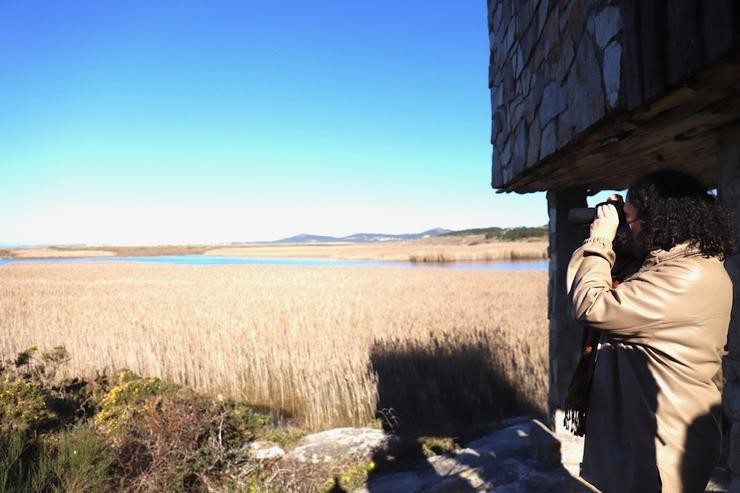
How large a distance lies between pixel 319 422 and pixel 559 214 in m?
3.81

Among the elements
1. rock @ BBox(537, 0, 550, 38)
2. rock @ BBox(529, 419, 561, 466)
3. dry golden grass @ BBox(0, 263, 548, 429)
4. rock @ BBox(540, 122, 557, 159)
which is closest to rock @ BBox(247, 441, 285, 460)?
dry golden grass @ BBox(0, 263, 548, 429)

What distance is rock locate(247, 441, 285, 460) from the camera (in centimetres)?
450

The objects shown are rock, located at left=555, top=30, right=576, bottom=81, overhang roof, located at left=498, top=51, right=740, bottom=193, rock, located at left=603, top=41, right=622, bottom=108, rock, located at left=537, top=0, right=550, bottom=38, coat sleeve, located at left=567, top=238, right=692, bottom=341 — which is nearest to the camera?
coat sleeve, located at left=567, top=238, right=692, bottom=341

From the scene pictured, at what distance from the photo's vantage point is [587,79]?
7.56 ft

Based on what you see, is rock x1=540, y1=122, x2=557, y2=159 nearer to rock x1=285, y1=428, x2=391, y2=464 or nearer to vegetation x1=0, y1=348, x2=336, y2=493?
vegetation x1=0, y1=348, x2=336, y2=493

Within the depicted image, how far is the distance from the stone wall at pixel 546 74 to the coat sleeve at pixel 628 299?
2.58 ft

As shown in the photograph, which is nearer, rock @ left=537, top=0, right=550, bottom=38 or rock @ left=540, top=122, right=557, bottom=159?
rock @ left=540, top=122, right=557, bottom=159

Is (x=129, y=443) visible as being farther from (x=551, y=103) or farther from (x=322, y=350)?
(x=551, y=103)

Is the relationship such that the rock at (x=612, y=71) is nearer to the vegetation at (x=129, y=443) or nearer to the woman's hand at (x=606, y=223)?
the woman's hand at (x=606, y=223)

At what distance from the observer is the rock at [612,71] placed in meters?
1.97

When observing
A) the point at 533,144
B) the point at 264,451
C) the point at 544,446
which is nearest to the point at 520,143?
the point at 533,144

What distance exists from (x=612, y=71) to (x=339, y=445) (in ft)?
13.9

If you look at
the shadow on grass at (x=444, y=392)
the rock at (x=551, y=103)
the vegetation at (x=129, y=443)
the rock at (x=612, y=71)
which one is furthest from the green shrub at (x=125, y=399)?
the rock at (x=612, y=71)

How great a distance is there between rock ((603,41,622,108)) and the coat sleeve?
76 cm
